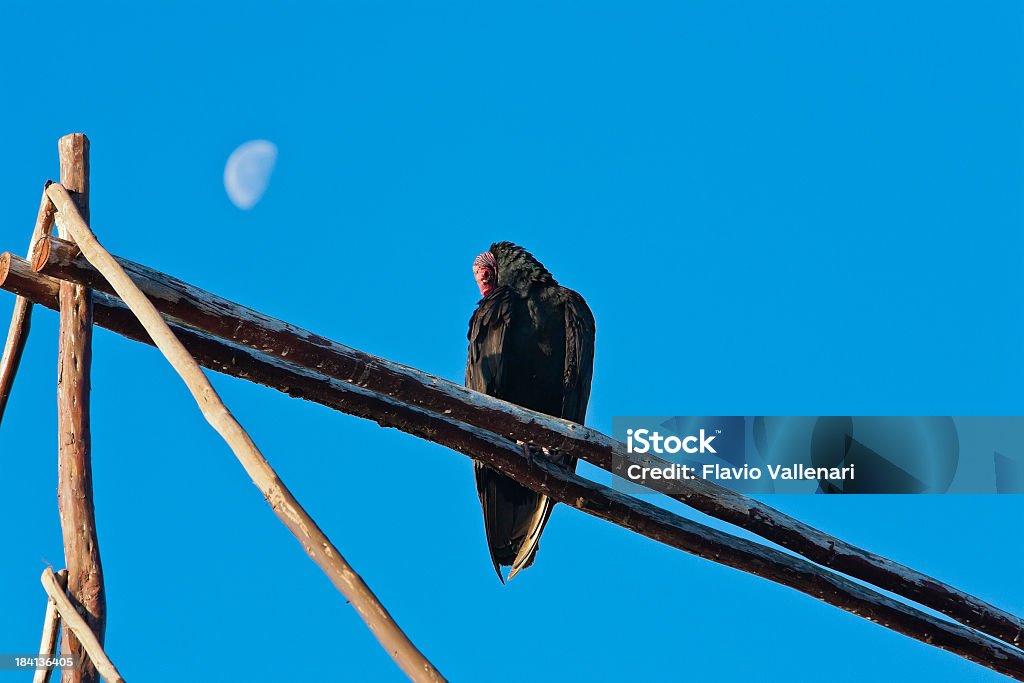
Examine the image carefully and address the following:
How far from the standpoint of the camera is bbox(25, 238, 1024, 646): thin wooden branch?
11.6ft

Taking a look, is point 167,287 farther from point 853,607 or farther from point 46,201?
point 853,607

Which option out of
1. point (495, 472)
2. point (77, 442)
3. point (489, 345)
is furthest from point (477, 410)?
point (489, 345)

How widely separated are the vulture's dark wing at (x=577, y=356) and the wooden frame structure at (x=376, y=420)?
4.73 ft

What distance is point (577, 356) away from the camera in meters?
6.06

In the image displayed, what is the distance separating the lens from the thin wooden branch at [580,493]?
3916 mm

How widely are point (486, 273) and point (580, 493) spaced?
2.33 meters

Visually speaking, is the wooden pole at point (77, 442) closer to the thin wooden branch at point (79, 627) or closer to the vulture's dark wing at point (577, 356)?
the thin wooden branch at point (79, 627)

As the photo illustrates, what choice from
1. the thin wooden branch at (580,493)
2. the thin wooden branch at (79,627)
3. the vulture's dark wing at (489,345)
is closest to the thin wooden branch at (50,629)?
the thin wooden branch at (79,627)

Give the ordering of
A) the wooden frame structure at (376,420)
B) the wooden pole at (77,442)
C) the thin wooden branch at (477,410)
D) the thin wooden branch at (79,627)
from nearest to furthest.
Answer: the thin wooden branch at (79,627)
the wooden frame structure at (376,420)
the wooden pole at (77,442)
the thin wooden branch at (477,410)

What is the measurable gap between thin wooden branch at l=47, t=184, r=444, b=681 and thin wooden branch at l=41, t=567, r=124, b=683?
2.01 ft

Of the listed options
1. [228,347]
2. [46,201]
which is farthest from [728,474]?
[46,201]

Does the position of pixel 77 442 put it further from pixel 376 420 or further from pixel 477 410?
pixel 477 410

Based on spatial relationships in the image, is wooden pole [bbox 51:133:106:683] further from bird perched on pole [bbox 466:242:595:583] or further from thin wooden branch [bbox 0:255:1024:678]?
bird perched on pole [bbox 466:242:595:583]

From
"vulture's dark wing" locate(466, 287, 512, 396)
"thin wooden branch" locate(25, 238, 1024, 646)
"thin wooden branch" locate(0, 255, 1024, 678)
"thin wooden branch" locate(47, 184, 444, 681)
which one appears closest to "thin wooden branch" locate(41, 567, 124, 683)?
"thin wooden branch" locate(47, 184, 444, 681)
